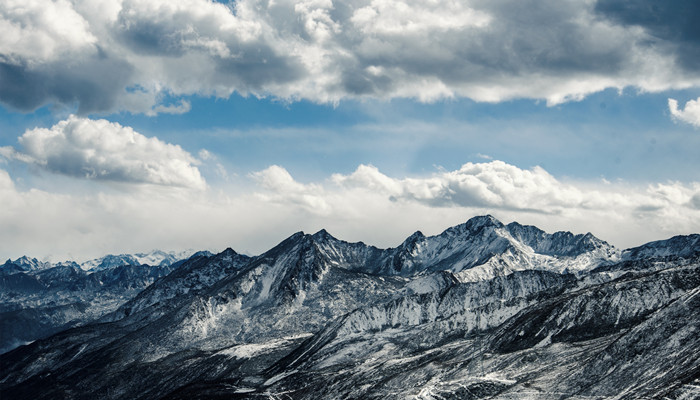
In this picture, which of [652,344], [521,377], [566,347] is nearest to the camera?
[652,344]

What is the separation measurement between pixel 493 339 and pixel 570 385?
207 feet

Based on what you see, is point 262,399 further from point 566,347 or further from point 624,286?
point 624,286

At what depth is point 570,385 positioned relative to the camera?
131375mm

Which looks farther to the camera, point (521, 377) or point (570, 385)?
point (521, 377)

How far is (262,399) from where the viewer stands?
196875mm

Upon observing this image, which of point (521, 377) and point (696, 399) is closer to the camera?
point (696, 399)

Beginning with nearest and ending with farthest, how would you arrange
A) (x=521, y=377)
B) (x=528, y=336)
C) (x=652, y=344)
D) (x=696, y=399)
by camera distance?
(x=696, y=399), (x=652, y=344), (x=521, y=377), (x=528, y=336)

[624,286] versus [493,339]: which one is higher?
[624,286]

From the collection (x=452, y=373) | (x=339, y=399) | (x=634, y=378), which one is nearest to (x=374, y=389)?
(x=339, y=399)

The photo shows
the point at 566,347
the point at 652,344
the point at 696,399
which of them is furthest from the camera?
the point at 566,347

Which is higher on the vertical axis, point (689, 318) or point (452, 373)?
point (689, 318)

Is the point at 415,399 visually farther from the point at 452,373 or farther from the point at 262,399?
the point at 262,399

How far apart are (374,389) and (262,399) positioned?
4744 centimetres

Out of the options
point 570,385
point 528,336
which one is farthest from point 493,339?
point 570,385
